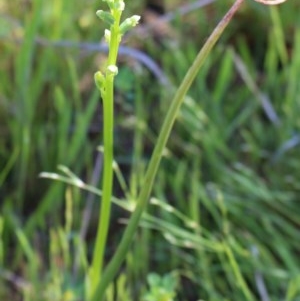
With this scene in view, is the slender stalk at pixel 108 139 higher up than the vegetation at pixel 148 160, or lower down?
higher up

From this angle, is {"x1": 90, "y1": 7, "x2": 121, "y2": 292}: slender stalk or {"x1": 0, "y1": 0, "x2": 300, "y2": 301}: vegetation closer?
{"x1": 90, "y1": 7, "x2": 121, "y2": 292}: slender stalk

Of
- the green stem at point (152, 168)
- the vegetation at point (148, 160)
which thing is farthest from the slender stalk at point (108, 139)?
the vegetation at point (148, 160)

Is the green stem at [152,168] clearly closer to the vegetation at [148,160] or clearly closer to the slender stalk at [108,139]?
the slender stalk at [108,139]

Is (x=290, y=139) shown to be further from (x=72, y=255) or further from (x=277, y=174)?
(x=72, y=255)

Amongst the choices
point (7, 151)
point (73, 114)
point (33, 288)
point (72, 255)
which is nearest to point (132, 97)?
point (73, 114)

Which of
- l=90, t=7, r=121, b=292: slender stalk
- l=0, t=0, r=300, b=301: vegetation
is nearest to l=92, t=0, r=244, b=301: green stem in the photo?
l=90, t=7, r=121, b=292: slender stalk

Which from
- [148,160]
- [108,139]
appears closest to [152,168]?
[108,139]

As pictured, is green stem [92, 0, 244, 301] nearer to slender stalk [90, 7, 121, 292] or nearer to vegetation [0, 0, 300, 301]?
slender stalk [90, 7, 121, 292]

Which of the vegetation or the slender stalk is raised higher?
the slender stalk

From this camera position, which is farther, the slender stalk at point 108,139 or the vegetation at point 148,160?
the vegetation at point 148,160
